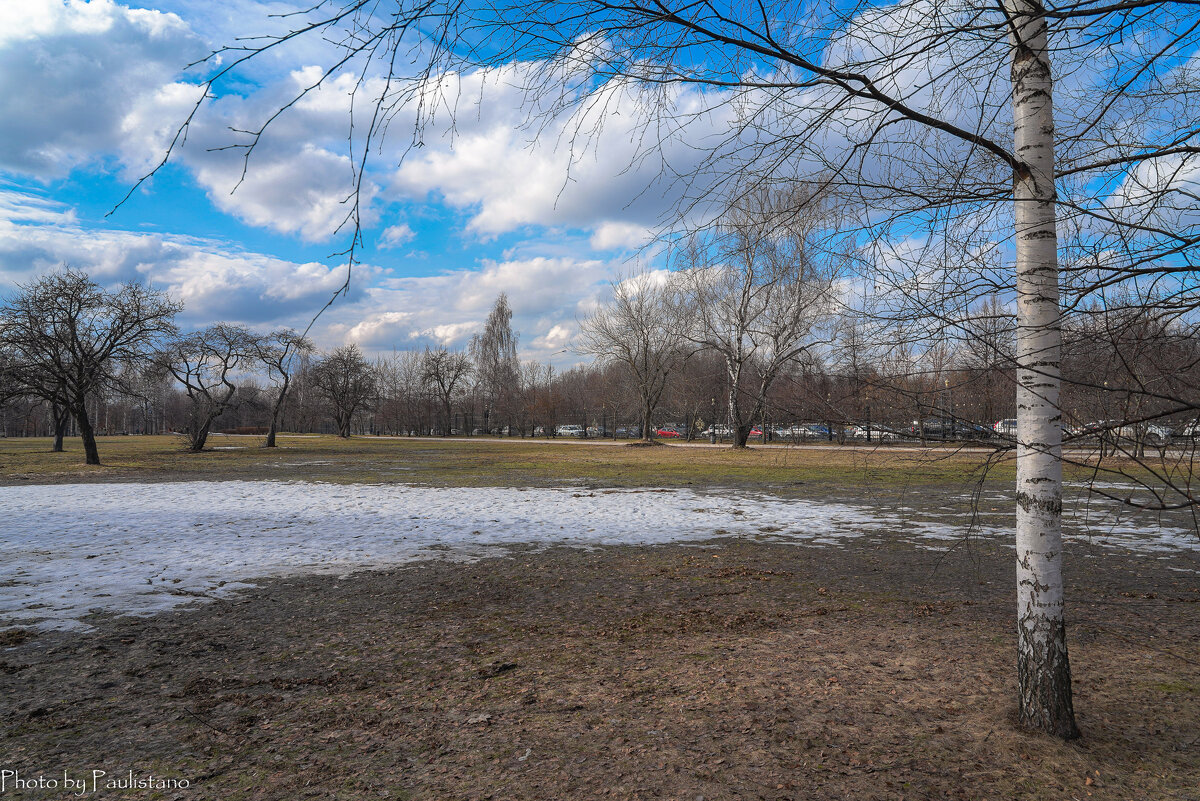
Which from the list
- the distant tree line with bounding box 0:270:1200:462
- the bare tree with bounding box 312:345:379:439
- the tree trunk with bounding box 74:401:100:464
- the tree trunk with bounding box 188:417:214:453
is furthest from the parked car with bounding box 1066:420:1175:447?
the bare tree with bounding box 312:345:379:439

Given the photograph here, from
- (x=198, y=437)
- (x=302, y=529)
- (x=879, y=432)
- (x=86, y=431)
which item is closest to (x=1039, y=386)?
(x=879, y=432)

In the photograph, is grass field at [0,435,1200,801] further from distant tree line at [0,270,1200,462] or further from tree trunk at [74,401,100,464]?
tree trunk at [74,401,100,464]

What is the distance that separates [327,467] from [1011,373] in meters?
21.7

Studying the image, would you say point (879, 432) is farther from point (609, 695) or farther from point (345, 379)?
point (345, 379)

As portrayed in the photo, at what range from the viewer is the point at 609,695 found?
3.44m

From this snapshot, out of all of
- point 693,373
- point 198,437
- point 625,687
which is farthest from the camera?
point 693,373

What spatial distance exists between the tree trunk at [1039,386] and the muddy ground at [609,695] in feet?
1.59

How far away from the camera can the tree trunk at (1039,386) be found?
2633mm

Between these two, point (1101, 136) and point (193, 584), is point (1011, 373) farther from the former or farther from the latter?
point (193, 584)

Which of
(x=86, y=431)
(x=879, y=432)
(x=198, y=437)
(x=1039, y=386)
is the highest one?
(x=1039, y=386)

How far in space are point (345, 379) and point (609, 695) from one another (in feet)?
177

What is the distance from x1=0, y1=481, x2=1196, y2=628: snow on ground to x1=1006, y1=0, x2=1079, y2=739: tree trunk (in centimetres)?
396

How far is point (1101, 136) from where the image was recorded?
105 inches

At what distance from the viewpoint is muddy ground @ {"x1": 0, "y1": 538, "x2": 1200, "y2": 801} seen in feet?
8.66
